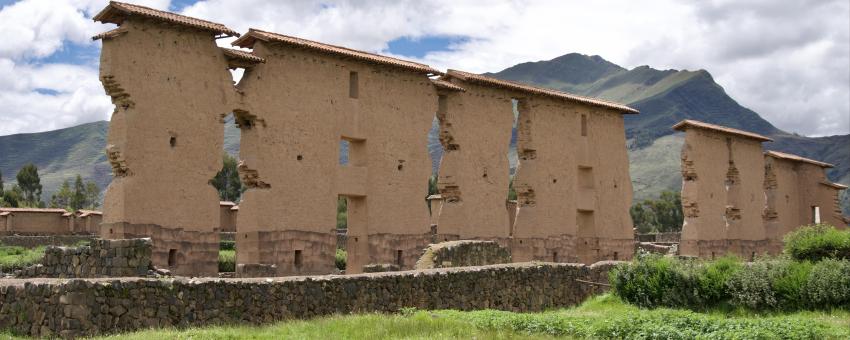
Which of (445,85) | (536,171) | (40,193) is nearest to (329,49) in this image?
(445,85)

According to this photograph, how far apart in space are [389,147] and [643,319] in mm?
15219

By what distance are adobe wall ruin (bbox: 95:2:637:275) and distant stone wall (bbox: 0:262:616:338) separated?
9000mm

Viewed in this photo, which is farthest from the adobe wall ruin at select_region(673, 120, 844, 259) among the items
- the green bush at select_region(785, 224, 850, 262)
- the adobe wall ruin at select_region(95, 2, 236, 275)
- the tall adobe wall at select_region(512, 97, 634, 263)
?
the adobe wall ruin at select_region(95, 2, 236, 275)

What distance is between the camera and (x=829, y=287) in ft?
57.3

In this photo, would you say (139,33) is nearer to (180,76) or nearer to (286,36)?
(180,76)

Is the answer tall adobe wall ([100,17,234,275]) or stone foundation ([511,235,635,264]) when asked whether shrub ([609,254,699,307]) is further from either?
stone foundation ([511,235,635,264])

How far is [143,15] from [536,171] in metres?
15.9

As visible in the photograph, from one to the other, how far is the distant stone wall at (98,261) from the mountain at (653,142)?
375 feet

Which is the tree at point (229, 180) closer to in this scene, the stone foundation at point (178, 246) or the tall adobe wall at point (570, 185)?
the tall adobe wall at point (570, 185)

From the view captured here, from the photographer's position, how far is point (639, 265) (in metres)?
19.6

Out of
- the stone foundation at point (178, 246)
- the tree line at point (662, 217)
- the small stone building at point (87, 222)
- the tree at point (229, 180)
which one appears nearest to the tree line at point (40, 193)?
the tree at point (229, 180)

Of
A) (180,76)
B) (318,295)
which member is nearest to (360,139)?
(180,76)

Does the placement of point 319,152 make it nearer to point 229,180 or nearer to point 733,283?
point 733,283

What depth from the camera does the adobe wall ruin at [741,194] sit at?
122 ft
